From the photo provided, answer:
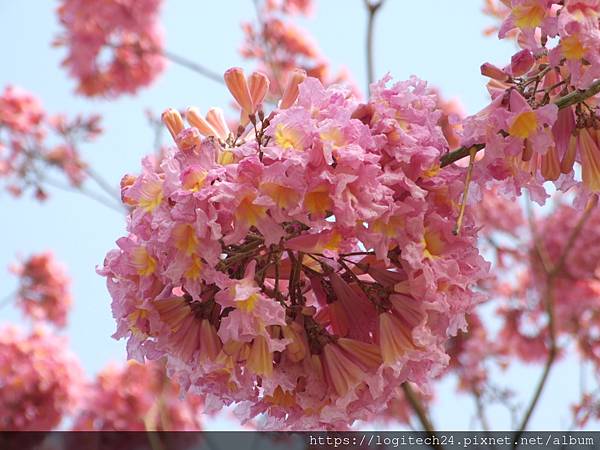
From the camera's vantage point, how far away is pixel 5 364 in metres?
4.75

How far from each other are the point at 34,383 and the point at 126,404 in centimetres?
58

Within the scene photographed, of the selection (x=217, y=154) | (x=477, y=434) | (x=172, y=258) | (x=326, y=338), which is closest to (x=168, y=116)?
(x=217, y=154)

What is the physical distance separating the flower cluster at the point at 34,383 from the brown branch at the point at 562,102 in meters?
3.78

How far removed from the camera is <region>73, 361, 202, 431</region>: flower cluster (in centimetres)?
446

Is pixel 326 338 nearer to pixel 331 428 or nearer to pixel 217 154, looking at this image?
pixel 331 428

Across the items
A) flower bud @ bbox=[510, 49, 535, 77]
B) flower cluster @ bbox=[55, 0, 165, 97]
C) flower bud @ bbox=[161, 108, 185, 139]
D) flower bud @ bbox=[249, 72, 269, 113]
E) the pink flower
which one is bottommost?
flower bud @ bbox=[510, 49, 535, 77]

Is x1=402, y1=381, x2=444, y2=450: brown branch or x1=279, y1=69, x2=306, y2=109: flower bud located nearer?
x1=279, y1=69, x2=306, y2=109: flower bud

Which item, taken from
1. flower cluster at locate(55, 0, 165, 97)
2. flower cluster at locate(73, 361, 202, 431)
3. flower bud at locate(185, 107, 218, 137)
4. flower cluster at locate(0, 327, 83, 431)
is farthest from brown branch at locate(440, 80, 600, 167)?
flower cluster at locate(55, 0, 165, 97)

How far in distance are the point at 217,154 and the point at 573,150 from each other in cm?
59

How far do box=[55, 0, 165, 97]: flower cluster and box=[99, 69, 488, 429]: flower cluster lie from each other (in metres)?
4.89

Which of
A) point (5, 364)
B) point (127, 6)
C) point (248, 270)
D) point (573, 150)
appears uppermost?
point (127, 6)

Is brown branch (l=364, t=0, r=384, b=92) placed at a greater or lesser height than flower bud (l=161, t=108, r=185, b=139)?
greater

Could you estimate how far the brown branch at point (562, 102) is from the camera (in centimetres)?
119

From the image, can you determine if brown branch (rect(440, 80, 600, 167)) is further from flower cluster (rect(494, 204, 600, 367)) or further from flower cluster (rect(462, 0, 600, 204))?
flower cluster (rect(494, 204, 600, 367))
